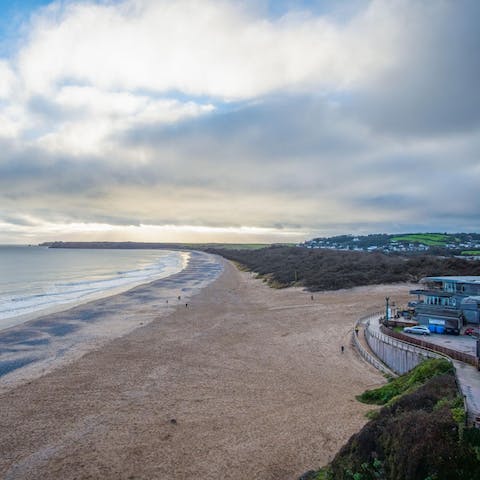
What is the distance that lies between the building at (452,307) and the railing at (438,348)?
2555 millimetres

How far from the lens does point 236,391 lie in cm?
1980

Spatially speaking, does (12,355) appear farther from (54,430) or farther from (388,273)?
(388,273)

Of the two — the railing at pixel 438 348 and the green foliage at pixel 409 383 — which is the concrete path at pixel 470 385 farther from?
the green foliage at pixel 409 383

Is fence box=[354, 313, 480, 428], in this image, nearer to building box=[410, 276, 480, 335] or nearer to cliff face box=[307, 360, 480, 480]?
building box=[410, 276, 480, 335]

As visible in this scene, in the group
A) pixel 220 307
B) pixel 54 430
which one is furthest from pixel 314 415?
pixel 220 307

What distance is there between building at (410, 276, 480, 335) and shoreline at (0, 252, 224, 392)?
21198 millimetres

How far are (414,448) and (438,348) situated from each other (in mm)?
11033

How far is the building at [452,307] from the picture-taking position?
23891mm

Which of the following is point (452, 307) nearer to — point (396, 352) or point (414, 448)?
point (396, 352)

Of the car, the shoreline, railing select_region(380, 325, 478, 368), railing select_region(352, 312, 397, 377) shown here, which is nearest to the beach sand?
railing select_region(352, 312, 397, 377)

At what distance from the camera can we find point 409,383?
1689cm

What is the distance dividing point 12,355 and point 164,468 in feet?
57.5

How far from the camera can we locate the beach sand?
44.8ft

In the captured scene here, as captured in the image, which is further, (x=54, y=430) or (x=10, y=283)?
(x=10, y=283)
